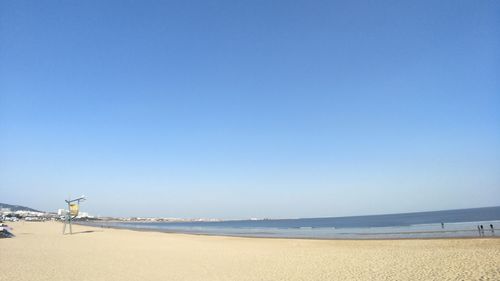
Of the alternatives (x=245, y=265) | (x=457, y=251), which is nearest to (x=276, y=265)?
(x=245, y=265)

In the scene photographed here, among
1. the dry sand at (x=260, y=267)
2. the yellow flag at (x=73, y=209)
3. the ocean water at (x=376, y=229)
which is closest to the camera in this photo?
the dry sand at (x=260, y=267)

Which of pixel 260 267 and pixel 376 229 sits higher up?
pixel 260 267

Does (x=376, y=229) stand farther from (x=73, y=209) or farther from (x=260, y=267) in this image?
(x=73, y=209)

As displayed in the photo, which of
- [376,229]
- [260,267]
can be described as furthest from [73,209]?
[376,229]

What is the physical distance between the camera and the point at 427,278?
11.2 m

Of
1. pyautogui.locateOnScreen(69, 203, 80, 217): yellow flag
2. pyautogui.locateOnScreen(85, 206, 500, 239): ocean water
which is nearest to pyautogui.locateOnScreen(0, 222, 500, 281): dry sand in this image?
pyautogui.locateOnScreen(85, 206, 500, 239): ocean water

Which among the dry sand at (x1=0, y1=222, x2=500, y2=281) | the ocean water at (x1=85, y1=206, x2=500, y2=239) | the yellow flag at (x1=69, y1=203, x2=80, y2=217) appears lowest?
the ocean water at (x1=85, y1=206, x2=500, y2=239)

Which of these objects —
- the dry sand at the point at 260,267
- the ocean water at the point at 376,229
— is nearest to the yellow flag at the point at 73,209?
the ocean water at the point at 376,229

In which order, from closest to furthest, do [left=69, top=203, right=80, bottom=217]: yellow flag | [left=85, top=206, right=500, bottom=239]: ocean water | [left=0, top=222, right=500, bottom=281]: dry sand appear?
[left=0, top=222, right=500, bottom=281]: dry sand, [left=85, top=206, right=500, bottom=239]: ocean water, [left=69, top=203, right=80, bottom=217]: yellow flag

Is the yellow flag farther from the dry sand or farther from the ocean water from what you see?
the dry sand

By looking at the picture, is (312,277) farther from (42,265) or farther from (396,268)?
(42,265)

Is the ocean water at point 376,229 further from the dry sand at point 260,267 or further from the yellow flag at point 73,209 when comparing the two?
the yellow flag at point 73,209

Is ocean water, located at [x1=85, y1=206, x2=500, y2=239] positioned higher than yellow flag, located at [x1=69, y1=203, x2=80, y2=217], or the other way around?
yellow flag, located at [x1=69, y1=203, x2=80, y2=217]

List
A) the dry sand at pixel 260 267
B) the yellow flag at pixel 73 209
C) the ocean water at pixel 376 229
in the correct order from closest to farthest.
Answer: the dry sand at pixel 260 267, the ocean water at pixel 376 229, the yellow flag at pixel 73 209
